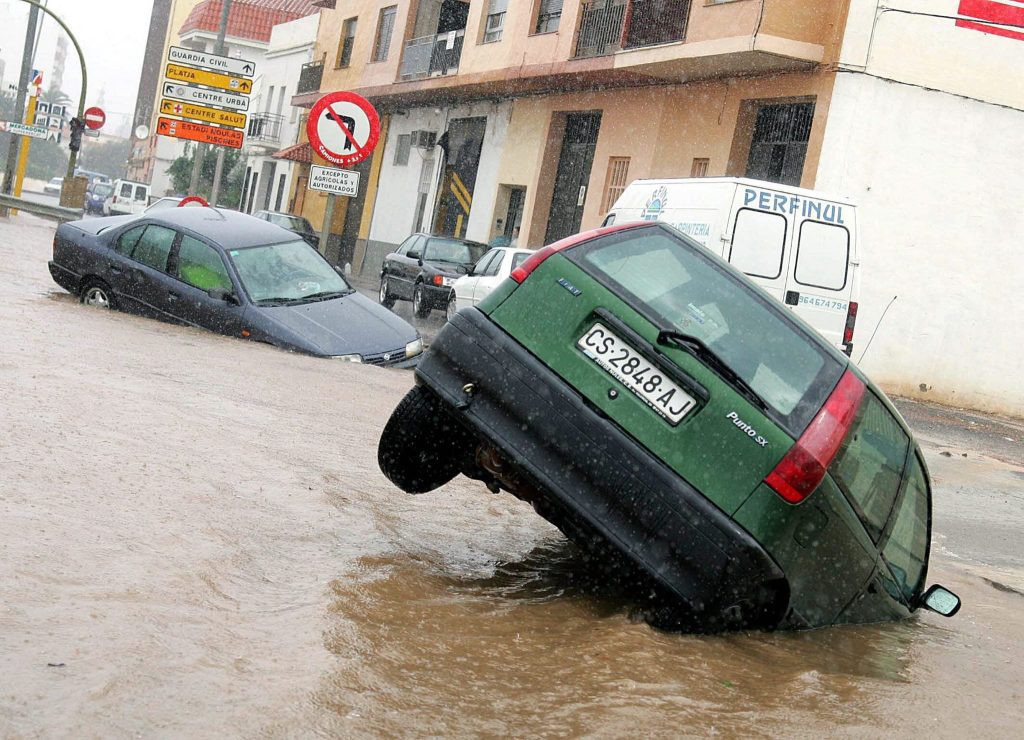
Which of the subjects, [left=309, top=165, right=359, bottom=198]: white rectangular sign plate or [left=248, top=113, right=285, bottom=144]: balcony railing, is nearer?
[left=309, top=165, right=359, bottom=198]: white rectangular sign plate

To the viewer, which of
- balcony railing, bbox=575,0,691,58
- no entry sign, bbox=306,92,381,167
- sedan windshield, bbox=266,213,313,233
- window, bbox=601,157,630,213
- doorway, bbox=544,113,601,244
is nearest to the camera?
no entry sign, bbox=306,92,381,167

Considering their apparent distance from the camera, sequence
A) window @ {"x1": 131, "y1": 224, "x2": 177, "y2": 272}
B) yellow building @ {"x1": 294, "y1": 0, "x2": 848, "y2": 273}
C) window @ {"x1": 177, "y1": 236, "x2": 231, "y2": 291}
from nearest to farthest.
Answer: window @ {"x1": 177, "y1": 236, "x2": 231, "y2": 291}
window @ {"x1": 131, "y1": 224, "x2": 177, "y2": 272}
yellow building @ {"x1": 294, "y1": 0, "x2": 848, "y2": 273}

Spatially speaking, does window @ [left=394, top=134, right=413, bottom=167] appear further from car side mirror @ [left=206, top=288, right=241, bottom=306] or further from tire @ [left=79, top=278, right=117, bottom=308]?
car side mirror @ [left=206, top=288, right=241, bottom=306]

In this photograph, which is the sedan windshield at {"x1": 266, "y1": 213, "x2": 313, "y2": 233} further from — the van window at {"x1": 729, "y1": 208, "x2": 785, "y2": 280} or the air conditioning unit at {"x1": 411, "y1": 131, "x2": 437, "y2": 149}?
the van window at {"x1": 729, "y1": 208, "x2": 785, "y2": 280}

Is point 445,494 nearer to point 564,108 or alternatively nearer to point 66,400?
point 66,400

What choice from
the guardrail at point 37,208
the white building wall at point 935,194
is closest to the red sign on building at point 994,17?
the white building wall at point 935,194

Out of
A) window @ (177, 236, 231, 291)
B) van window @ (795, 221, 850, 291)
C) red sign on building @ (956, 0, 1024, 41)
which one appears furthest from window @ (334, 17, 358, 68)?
window @ (177, 236, 231, 291)

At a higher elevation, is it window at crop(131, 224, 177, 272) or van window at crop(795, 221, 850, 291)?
van window at crop(795, 221, 850, 291)

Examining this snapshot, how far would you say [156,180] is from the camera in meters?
77.0

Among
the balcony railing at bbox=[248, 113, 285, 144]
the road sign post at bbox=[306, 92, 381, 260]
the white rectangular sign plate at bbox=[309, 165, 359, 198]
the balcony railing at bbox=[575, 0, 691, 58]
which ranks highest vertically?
the balcony railing at bbox=[575, 0, 691, 58]

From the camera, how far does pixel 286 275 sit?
482 inches

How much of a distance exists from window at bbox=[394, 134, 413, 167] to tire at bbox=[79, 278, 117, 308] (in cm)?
2382

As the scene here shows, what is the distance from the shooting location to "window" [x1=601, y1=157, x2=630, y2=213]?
79.1ft

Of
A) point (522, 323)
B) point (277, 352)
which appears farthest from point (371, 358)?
point (522, 323)
